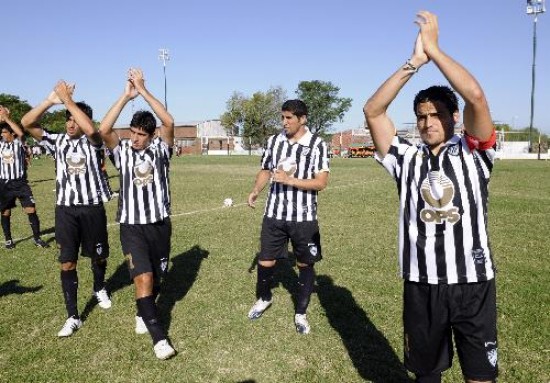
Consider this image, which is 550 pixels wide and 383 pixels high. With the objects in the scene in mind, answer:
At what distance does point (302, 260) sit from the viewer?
5.67 meters

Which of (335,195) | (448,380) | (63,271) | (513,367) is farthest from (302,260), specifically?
(335,195)

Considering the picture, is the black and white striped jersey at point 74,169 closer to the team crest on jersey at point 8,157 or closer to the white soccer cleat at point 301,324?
the white soccer cleat at point 301,324

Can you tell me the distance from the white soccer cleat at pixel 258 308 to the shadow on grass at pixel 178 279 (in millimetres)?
1047

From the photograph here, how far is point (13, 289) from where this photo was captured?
695 cm

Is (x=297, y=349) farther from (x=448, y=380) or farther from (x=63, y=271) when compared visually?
(x=63, y=271)

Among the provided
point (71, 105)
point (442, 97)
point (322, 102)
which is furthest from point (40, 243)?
point (322, 102)

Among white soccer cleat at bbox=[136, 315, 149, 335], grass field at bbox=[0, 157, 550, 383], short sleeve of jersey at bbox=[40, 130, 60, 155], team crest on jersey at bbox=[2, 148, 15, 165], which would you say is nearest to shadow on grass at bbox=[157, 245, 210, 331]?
grass field at bbox=[0, 157, 550, 383]

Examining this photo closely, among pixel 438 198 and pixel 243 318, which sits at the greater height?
pixel 438 198

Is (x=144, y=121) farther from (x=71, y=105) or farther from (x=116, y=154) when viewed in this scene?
(x=71, y=105)

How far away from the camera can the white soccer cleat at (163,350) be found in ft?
15.5

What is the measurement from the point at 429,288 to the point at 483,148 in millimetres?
1012

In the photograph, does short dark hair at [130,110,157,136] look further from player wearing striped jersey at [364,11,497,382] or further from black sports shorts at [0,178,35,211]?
black sports shorts at [0,178,35,211]

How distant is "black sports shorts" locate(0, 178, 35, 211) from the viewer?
10180 millimetres

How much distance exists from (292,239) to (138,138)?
2218 mm
